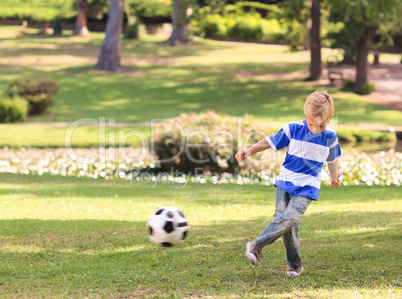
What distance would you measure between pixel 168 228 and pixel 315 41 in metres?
28.8

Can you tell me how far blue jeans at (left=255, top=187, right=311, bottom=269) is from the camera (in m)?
5.32

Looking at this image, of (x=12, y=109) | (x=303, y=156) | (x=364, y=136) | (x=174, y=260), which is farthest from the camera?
(x=12, y=109)

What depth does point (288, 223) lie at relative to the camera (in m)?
5.31

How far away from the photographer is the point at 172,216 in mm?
5707

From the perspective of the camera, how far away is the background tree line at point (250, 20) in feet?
95.7

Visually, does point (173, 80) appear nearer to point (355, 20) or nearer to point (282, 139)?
point (355, 20)

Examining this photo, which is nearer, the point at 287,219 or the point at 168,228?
the point at 287,219

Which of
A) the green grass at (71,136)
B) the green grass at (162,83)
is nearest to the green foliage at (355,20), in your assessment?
the green grass at (162,83)

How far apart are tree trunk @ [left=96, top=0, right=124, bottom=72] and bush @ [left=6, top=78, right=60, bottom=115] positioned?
11.8 metres

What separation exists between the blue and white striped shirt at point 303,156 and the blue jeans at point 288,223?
0.30 feet

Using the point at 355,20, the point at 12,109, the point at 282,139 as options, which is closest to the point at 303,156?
the point at 282,139

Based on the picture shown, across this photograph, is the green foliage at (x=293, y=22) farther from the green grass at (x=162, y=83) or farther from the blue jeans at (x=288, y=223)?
the blue jeans at (x=288, y=223)

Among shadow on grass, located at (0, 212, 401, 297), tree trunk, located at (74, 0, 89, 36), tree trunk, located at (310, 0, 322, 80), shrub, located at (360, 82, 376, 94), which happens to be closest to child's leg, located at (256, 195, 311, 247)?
shadow on grass, located at (0, 212, 401, 297)

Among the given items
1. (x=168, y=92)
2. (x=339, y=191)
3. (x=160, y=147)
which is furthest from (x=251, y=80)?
(x=339, y=191)
